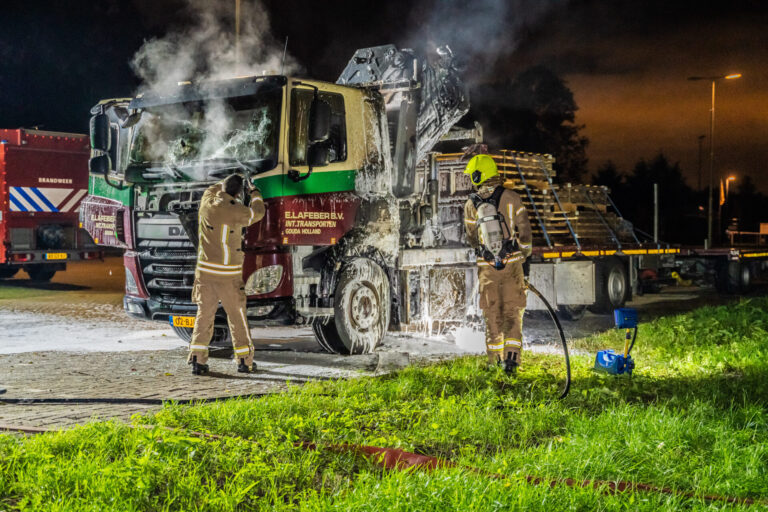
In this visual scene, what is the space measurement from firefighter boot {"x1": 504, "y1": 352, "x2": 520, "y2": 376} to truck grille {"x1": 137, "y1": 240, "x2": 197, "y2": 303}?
316 cm

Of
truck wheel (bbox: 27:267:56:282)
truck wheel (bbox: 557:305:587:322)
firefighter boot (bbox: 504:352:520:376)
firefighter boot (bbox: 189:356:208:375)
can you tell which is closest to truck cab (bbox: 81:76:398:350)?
firefighter boot (bbox: 189:356:208:375)

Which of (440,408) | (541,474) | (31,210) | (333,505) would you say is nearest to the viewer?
(333,505)

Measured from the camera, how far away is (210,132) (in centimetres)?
832

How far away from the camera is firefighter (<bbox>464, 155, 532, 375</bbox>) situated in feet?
24.8

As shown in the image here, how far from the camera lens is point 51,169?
16.7 m

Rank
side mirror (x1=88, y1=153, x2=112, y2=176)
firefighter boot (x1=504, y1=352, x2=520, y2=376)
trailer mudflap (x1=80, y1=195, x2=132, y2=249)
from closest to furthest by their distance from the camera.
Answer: firefighter boot (x1=504, y1=352, x2=520, y2=376), trailer mudflap (x1=80, y1=195, x2=132, y2=249), side mirror (x1=88, y1=153, x2=112, y2=176)

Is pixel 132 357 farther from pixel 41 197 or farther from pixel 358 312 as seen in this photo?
pixel 41 197

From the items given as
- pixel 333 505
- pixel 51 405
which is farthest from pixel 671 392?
pixel 51 405

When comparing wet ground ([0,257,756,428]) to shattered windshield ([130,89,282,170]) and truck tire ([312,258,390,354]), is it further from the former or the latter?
shattered windshield ([130,89,282,170])

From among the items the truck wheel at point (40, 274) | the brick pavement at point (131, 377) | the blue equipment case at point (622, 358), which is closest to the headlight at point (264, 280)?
the brick pavement at point (131, 377)

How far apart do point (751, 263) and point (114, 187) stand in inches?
593

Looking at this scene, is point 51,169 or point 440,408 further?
point 51,169

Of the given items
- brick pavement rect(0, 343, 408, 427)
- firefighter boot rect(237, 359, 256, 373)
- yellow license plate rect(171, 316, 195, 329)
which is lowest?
brick pavement rect(0, 343, 408, 427)

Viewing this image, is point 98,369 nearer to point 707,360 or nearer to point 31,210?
point 707,360
